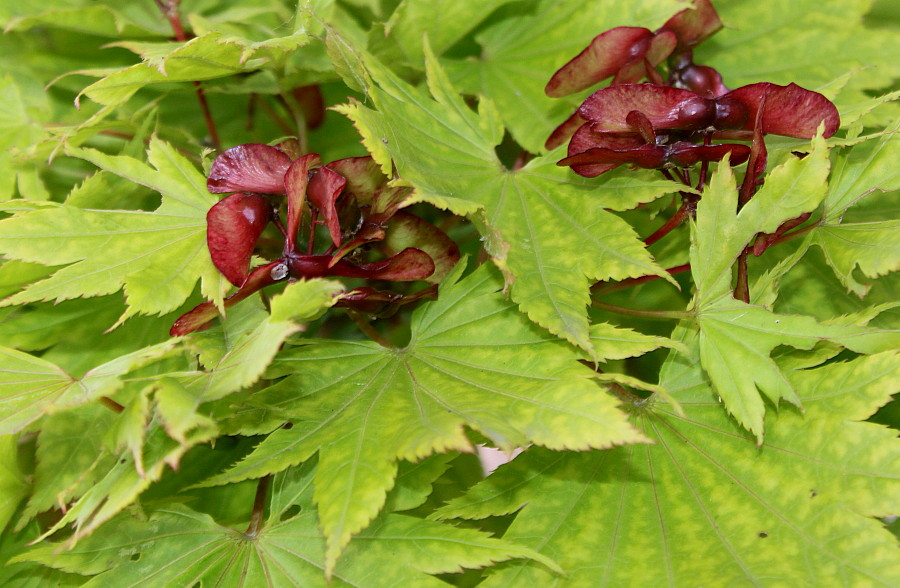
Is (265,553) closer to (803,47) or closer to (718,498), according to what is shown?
(718,498)

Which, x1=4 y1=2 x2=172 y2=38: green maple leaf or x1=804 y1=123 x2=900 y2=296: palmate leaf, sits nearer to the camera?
x1=804 y1=123 x2=900 y2=296: palmate leaf

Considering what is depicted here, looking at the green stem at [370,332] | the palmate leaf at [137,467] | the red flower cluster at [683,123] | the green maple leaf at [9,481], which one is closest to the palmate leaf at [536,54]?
the red flower cluster at [683,123]

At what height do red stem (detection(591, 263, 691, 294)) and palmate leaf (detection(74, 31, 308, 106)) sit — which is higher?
palmate leaf (detection(74, 31, 308, 106))

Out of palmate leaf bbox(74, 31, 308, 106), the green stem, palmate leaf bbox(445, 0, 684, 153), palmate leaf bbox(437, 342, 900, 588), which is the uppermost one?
palmate leaf bbox(74, 31, 308, 106)

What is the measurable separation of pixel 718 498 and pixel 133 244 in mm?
588

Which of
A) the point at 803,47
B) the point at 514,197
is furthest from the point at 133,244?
the point at 803,47

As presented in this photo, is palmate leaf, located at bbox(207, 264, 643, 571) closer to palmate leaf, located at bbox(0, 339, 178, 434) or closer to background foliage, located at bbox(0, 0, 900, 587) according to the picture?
background foliage, located at bbox(0, 0, 900, 587)

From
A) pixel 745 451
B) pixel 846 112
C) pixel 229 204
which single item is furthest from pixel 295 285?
pixel 846 112

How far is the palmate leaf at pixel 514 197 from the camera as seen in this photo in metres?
0.62

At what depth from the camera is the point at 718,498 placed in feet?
2.09

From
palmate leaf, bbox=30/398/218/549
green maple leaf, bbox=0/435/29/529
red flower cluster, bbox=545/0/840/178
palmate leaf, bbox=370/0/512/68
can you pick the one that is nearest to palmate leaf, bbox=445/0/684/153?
palmate leaf, bbox=370/0/512/68

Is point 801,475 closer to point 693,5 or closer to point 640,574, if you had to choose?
point 640,574

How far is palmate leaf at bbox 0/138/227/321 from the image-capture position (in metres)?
0.68

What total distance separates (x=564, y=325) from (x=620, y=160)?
6.1 inches
